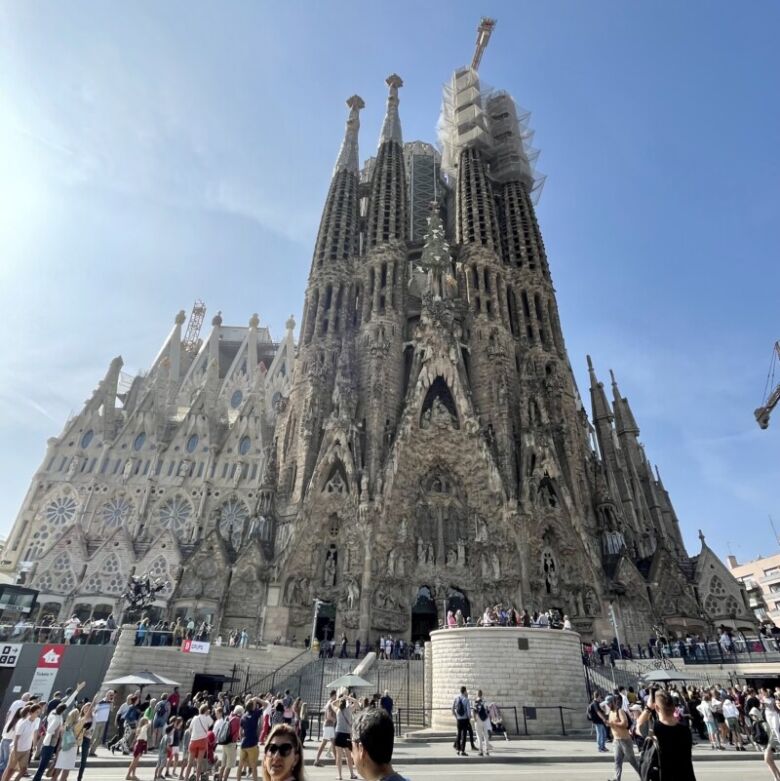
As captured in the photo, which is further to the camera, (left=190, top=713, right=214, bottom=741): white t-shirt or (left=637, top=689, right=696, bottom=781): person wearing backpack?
(left=190, top=713, right=214, bottom=741): white t-shirt

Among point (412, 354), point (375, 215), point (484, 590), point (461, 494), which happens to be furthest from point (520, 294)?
point (484, 590)

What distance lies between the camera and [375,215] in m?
45.7

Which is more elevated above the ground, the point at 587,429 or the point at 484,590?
the point at 587,429

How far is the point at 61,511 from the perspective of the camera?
3959 centimetres

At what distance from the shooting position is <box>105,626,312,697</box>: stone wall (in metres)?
18.9

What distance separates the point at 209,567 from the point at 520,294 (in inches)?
1172

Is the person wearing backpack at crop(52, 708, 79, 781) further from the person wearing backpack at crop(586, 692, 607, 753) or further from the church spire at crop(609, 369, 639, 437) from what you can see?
the church spire at crop(609, 369, 639, 437)

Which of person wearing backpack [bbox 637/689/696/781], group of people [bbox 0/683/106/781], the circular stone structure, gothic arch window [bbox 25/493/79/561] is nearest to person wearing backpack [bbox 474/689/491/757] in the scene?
the circular stone structure

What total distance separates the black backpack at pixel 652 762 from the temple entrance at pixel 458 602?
26.0 metres

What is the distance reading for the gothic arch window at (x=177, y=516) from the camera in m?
39.8

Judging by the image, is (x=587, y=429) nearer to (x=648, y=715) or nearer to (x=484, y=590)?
(x=484, y=590)

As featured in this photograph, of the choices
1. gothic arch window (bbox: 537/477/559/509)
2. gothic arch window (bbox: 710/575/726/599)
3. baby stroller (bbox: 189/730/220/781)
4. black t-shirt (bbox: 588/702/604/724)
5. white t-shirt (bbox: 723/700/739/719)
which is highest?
gothic arch window (bbox: 537/477/559/509)

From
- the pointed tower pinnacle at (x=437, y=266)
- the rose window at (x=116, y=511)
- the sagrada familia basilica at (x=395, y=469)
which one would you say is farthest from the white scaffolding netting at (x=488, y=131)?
the rose window at (x=116, y=511)

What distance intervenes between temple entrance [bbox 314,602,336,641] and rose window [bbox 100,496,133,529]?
19301 millimetres
